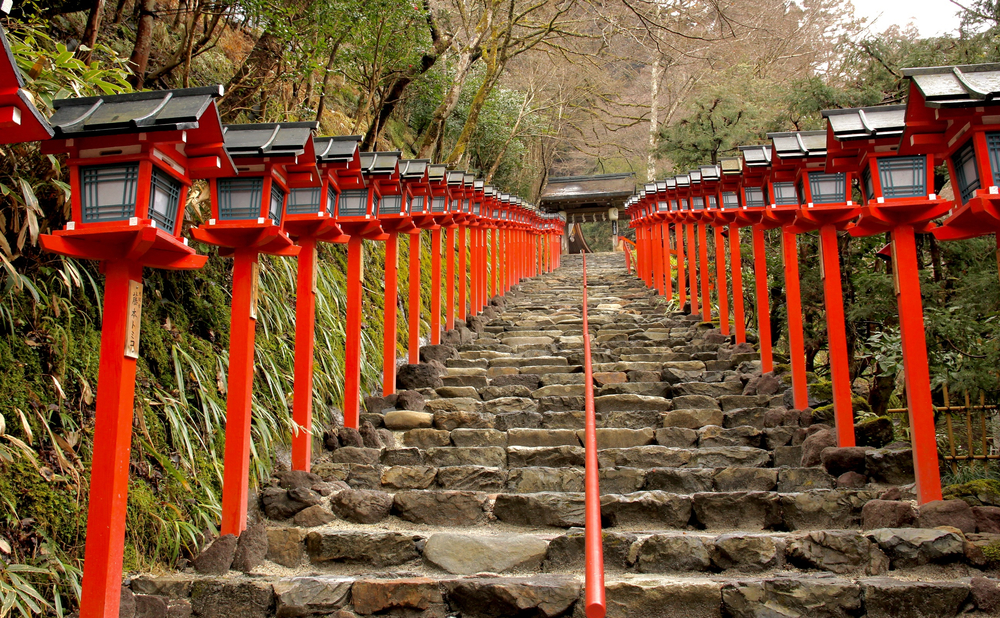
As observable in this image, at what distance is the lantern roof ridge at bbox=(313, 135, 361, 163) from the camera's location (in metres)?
5.42

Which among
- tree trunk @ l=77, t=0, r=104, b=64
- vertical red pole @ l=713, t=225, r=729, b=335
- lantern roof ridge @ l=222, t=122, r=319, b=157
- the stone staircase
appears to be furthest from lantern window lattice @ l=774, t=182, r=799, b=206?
tree trunk @ l=77, t=0, r=104, b=64

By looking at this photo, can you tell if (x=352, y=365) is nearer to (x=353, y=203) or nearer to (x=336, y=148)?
(x=353, y=203)

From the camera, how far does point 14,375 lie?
3.66 metres

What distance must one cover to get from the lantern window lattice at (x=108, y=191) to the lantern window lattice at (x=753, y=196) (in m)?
6.30

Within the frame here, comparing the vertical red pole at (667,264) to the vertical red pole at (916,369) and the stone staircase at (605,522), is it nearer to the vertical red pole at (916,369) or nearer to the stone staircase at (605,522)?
the stone staircase at (605,522)

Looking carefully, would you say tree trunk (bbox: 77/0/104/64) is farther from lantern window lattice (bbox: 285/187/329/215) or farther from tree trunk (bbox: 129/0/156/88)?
lantern window lattice (bbox: 285/187/329/215)

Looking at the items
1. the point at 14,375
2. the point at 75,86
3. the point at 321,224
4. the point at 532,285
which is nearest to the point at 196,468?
the point at 14,375

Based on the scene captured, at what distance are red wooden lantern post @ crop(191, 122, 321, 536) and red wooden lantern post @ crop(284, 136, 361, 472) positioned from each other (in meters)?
0.65

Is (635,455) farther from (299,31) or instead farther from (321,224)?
(299,31)

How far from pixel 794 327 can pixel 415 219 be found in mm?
Result: 4371

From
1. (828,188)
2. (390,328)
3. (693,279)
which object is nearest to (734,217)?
(693,279)

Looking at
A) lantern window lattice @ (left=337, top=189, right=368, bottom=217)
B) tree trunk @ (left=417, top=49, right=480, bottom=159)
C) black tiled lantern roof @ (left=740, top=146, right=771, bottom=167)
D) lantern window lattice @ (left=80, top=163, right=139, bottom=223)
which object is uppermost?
tree trunk @ (left=417, top=49, right=480, bottom=159)

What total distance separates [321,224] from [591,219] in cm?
3060

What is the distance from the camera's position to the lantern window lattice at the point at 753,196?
7.75 m
